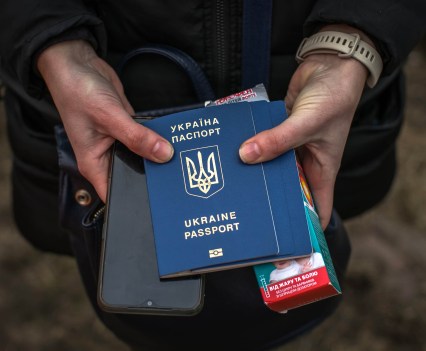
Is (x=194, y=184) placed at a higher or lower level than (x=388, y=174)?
higher

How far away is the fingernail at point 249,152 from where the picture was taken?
85cm

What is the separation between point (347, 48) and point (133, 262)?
1.53 feet

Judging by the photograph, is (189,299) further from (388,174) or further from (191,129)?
(388,174)

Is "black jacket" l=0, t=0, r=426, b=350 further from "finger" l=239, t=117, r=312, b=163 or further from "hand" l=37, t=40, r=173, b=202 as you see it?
"finger" l=239, t=117, r=312, b=163

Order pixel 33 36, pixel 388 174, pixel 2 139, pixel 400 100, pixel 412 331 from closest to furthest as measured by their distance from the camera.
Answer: pixel 33 36, pixel 400 100, pixel 388 174, pixel 412 331, pixel 2 139

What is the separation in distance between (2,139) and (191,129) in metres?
1.59

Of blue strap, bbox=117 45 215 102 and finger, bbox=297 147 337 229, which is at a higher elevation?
blue strap, bbox=117 45 215 102

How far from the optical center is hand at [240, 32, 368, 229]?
890 mm

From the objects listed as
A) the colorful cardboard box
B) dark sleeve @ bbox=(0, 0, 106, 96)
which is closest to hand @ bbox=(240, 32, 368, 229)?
the colorful cardboard box

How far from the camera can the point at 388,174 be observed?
1.34 m

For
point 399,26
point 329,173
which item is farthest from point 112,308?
point 399,26

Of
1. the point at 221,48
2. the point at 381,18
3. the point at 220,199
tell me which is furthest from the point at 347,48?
the point at 220,199

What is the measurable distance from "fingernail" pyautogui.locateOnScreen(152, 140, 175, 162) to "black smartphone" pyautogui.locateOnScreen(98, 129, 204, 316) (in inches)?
2.3

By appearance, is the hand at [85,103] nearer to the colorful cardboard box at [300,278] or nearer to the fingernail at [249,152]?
the fingernail at [249,152]
